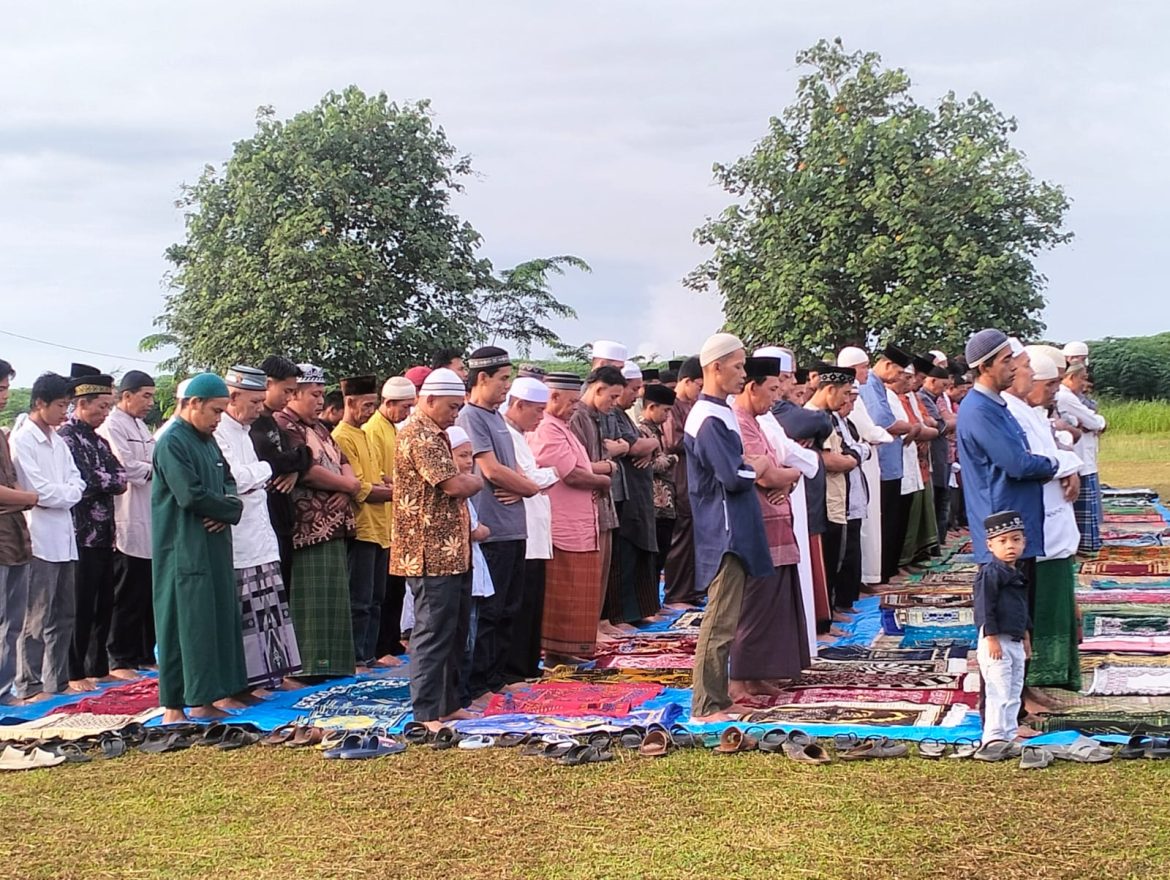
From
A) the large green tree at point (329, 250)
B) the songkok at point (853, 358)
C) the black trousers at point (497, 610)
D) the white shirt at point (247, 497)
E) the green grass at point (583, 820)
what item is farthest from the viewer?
the large green tree at point (329, 250)

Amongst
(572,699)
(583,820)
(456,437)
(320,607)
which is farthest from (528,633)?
(583,820)

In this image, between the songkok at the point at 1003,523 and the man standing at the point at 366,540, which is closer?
the songkok at the point at 1003,523

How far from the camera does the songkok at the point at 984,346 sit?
589 centimetres

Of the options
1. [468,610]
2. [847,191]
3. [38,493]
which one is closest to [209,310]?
[847,191]

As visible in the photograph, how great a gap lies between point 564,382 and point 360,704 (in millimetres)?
2287

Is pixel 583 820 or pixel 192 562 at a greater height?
pixel 192 562

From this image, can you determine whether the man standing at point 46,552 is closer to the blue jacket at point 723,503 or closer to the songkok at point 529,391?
the songkok at point 529,391

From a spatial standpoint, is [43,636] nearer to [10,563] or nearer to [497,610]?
[10,563]

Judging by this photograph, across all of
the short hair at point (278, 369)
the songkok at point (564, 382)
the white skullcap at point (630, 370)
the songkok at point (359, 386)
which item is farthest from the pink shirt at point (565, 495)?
the white skullcap at point (630, 370)

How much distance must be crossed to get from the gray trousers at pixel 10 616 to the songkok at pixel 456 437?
255cm

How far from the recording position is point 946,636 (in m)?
8.18

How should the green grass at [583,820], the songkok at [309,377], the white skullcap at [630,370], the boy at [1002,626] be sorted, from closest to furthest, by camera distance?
the green grass at [583,820], the boy at [1002,626], the songkok at [309,377], the white skullcap at [630,370]

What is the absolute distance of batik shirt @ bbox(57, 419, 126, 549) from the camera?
7426mm

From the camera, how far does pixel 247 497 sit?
6.63 metres
